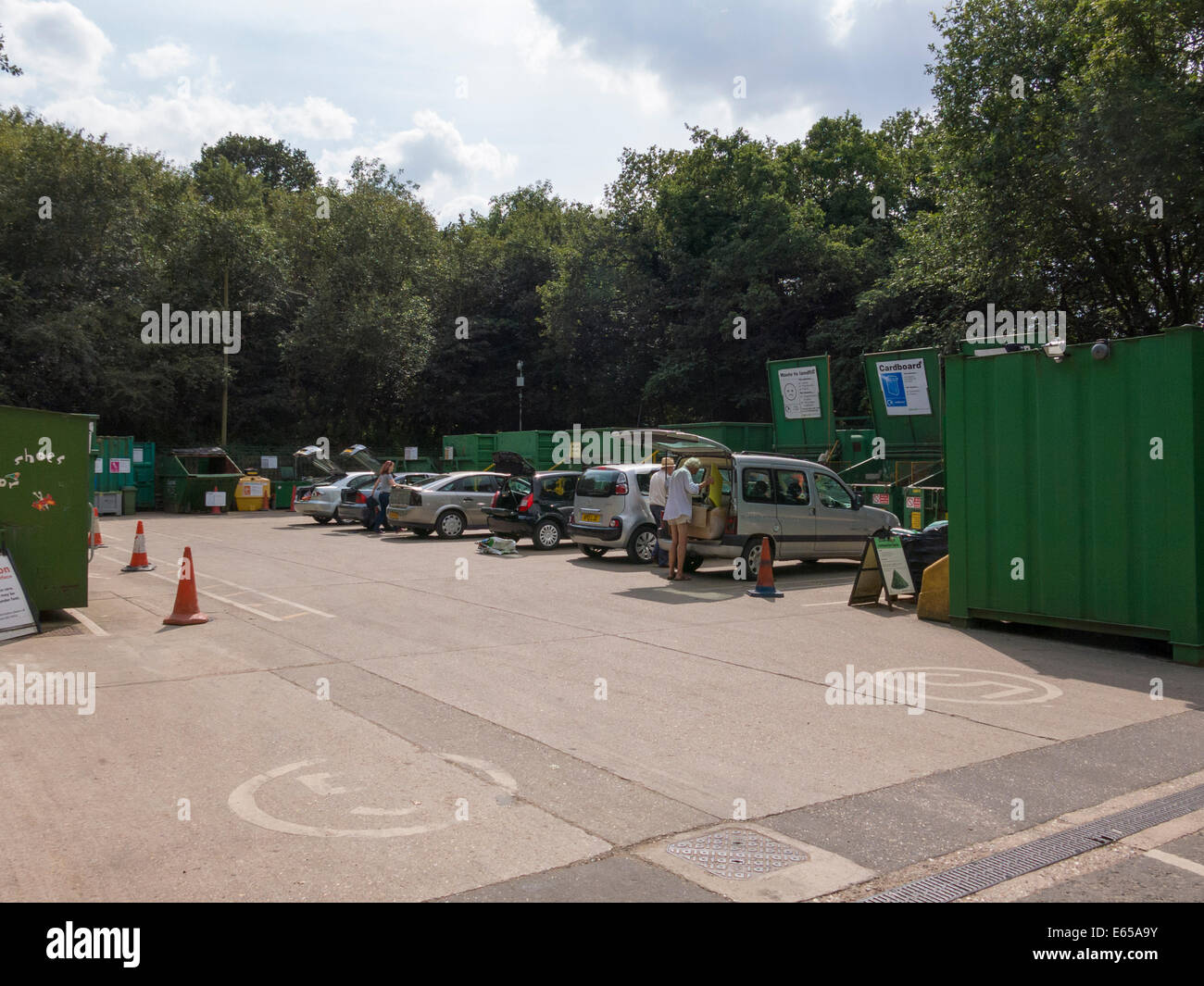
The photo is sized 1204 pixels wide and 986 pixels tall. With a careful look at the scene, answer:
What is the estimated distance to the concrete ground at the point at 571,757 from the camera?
4293 millimetres

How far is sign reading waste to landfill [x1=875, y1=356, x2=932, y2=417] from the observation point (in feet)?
70.9

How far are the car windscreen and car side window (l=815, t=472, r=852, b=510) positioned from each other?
134 inches

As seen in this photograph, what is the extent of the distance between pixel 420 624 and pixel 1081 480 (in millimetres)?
7090

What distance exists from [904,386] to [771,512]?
28.4ft

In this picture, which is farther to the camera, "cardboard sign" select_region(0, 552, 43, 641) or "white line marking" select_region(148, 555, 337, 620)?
"white line marking" select_region(148, 555, 337, 620)

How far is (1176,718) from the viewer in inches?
279

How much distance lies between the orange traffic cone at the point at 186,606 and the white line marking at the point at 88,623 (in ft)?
2.20

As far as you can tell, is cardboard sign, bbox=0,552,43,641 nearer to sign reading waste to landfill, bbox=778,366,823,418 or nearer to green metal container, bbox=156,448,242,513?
sign reading waste to landfill, bbox=778,366,823,418

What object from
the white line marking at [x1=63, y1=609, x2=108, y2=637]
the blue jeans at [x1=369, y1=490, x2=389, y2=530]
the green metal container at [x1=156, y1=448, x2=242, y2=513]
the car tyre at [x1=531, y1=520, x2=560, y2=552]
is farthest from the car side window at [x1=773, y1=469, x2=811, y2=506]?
the green metal container at [x1=156, y1=448, x2=242, y2=513]

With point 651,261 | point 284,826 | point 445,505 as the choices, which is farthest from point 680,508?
point 651,261

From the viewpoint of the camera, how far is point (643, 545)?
1686cm

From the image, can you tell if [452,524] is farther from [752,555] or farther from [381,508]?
[752,555]
